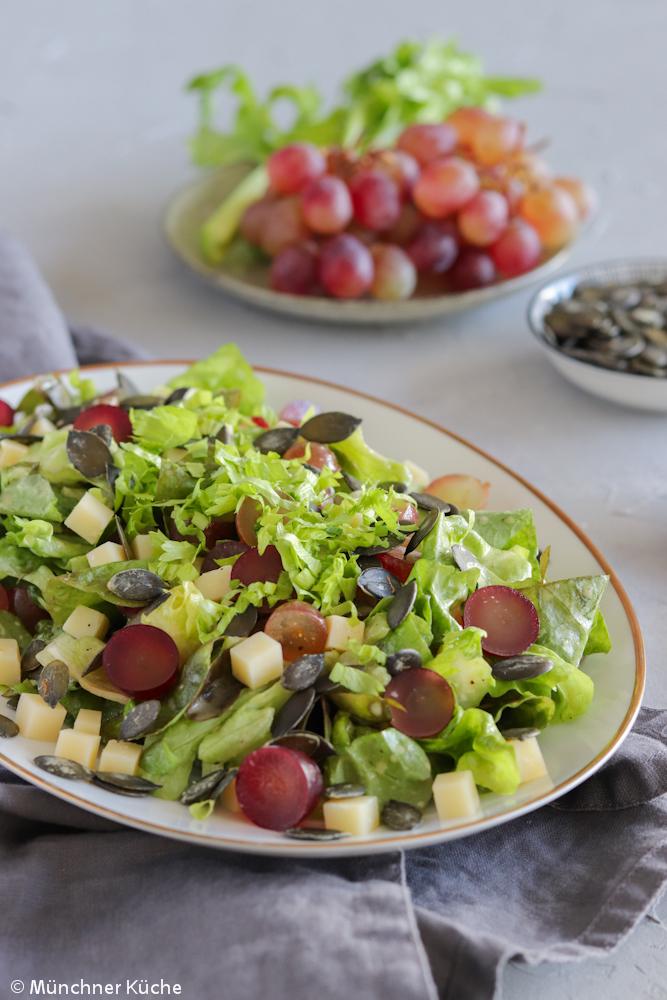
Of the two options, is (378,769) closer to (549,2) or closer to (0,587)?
(0,587)

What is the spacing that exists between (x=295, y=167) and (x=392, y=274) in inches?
11.3

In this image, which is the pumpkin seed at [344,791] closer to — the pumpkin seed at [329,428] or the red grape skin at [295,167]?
the pumpkin seed at [329,428]

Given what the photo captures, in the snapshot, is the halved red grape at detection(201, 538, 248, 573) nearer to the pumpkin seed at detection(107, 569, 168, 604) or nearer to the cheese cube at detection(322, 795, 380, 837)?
the pumpkin seed at detection(107, 569, 168, 604)

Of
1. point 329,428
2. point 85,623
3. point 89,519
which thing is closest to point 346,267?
point 329,428

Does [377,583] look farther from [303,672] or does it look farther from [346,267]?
[346,267]

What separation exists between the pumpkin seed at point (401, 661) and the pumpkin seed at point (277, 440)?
0.38 meters

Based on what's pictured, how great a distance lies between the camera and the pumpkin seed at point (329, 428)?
140 cm

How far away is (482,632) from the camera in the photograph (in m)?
1.10

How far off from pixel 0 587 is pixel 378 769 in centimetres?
50

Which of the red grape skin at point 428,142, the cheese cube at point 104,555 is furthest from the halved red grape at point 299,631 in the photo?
the red grape skin at point 428,142

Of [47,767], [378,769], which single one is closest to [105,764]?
[47,767]

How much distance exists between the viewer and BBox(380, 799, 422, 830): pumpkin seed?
3.37 ft

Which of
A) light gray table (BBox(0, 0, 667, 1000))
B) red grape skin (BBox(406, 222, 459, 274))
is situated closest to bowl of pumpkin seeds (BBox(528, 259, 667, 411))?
light gray table (BBox(0, 0, 667, 1000))

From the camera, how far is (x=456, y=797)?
1029 mm
